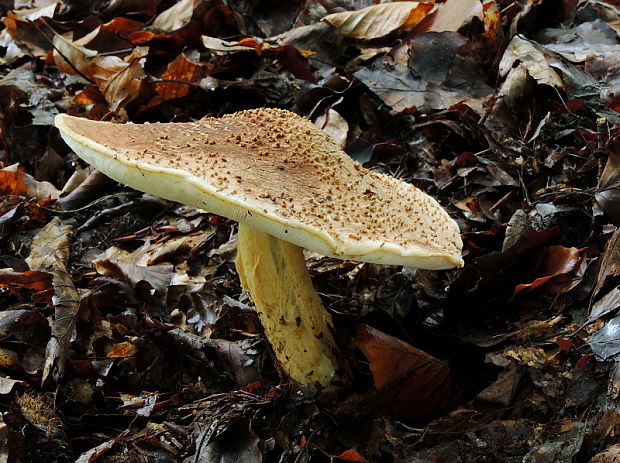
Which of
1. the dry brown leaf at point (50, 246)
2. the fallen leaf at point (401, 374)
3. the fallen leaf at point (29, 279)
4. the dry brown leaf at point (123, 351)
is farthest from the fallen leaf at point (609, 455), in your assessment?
the dry brown leaf at point (50, 246)

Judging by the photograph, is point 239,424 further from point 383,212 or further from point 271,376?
point 383,212

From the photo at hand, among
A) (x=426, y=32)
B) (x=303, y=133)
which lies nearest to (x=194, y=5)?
(x=426, y=32)

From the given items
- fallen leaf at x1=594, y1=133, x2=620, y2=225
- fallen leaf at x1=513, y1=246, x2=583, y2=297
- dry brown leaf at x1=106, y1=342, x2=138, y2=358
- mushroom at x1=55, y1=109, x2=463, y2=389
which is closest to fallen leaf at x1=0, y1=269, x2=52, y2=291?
dry brown leaf at x1=106, y1=342, x2=138, y2=358

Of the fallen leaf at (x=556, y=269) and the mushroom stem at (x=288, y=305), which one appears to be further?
the fallen leaf at (x=556, y=269)

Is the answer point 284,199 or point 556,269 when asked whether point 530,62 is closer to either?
point 556,269

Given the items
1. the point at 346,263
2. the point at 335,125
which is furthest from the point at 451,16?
the point at 346,263

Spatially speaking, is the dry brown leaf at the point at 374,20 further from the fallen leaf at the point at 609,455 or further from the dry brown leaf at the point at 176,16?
the fallen leaf at the point at 609,455
